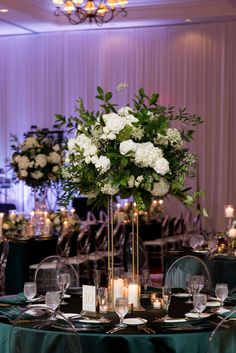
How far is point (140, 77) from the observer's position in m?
16.0

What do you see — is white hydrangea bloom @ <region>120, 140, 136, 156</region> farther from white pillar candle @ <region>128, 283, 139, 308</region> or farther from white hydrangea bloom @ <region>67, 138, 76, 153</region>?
white pillar candle @ <region>128, 283, 139, 308</region>

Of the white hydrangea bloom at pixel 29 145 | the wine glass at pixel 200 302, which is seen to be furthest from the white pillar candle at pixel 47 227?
the wine glass at pixel 200 302

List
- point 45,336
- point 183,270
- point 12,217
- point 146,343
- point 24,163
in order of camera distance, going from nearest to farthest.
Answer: point 45,336 → point 146,343 → point 183,270 → point 12,217 → point 24,163

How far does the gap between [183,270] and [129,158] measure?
1698 millimetres

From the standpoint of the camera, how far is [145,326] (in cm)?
426

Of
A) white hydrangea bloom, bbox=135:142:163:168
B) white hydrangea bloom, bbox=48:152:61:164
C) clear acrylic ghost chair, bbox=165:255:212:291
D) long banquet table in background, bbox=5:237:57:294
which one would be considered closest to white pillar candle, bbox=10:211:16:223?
long banquet table in background, bbox=5:237:57:294

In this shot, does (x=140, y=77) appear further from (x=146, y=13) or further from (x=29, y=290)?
(x=29, y=290)

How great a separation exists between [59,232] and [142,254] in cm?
214

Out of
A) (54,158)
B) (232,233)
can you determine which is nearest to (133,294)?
(232,233)

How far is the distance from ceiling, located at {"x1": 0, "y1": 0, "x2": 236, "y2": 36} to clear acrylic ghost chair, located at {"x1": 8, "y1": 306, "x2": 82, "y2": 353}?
10562 millimetres

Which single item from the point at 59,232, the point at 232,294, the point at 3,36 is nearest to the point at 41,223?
the point at 59,232

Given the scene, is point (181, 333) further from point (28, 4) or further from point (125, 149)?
point (28, 4)

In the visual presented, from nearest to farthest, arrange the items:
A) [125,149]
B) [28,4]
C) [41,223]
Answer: [125,149] < [41,223] < [28,4]

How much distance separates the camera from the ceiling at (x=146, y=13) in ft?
47.0
